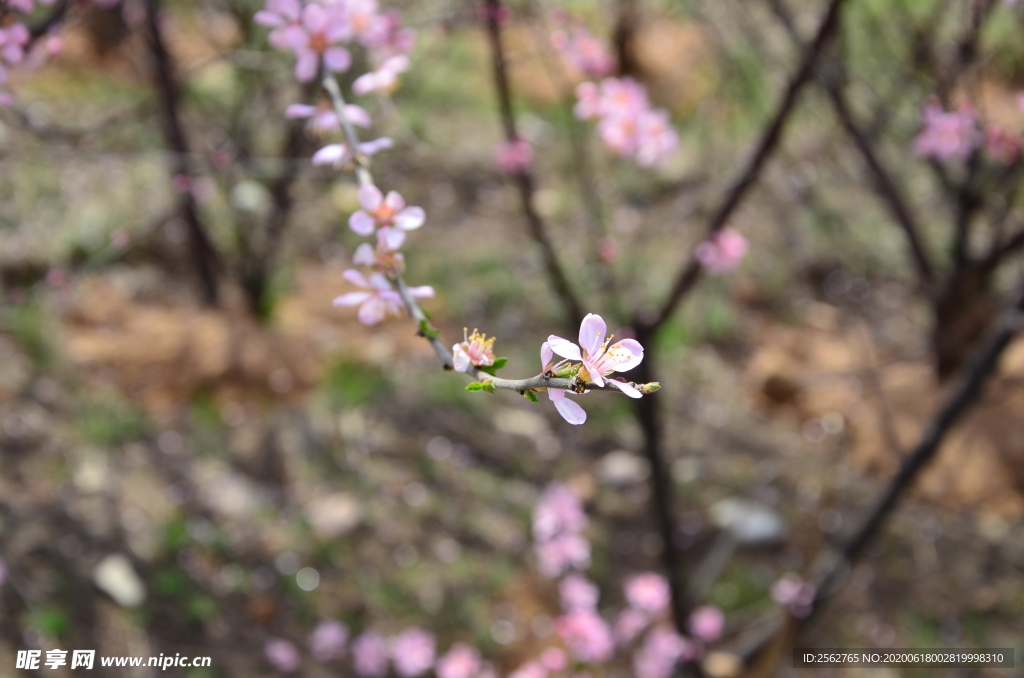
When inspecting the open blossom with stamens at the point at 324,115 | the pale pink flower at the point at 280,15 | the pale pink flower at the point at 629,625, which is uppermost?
the pale pink flower at the point at 280,15

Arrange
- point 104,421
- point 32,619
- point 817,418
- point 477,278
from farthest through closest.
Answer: point 477,278 < point 817,418 < point 104,421 < point 32,619

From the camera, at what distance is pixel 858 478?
3080mm

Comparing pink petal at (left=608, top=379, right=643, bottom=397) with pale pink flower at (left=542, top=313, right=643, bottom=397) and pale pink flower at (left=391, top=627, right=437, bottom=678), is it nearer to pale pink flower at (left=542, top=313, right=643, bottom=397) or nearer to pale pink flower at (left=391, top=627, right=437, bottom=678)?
pale pink flower at (left=542, top=313, right=643, bottom=397)

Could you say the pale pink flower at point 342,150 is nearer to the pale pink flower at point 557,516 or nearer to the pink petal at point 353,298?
the pink petal at point 353,298

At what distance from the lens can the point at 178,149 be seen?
290 centimetres

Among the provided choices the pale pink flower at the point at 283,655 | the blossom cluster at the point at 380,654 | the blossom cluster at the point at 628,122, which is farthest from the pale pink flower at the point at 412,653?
the blossom cluster at the point at 628,122

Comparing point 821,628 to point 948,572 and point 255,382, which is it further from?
point 255,382

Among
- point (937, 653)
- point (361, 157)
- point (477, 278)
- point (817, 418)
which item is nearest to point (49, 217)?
point (477, 278)

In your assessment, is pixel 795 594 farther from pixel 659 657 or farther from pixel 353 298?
pixel 353 298

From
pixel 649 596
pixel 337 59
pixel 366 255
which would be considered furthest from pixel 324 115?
pixel 649 596

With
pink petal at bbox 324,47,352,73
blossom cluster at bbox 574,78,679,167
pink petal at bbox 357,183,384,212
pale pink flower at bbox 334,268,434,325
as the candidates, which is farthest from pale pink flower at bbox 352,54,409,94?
blossom cluster at bbox 574,78,679,167

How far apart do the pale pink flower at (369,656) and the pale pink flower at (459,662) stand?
0.61ft

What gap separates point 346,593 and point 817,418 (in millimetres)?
2342

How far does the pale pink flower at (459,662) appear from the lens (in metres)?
2.29
